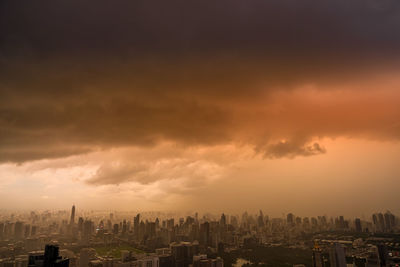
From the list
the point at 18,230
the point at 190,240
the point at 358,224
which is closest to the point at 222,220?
the point at 190,240

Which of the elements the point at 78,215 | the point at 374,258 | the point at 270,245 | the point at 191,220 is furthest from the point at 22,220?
the point at 374,258

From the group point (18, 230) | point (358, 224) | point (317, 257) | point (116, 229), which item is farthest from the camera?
point (116, 229)

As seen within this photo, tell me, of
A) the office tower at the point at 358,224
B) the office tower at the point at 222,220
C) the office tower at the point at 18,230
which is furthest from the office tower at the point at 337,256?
the office tower at the point at 18,230

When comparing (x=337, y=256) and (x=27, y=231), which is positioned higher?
(x=27, y=231)

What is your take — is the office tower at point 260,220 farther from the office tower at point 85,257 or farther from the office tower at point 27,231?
the office tower at point 27,231

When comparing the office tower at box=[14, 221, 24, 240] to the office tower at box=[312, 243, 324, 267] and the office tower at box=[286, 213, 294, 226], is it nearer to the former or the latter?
the office tower at box=[312, 243, 324, 267]

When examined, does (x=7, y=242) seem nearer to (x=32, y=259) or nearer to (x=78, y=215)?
(x=78, y=215)

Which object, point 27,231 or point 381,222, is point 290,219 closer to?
point 381,222

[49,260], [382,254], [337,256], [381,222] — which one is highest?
[49,260]
